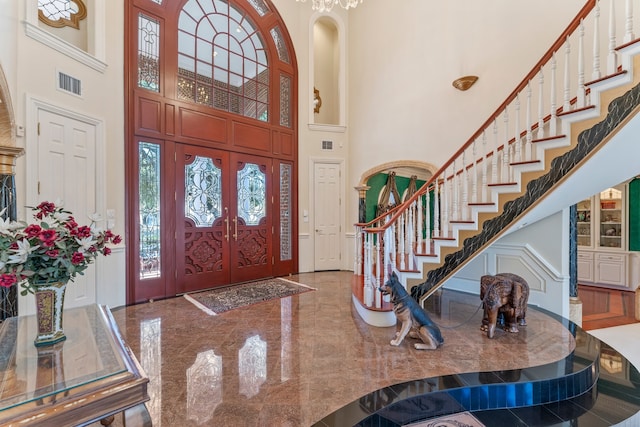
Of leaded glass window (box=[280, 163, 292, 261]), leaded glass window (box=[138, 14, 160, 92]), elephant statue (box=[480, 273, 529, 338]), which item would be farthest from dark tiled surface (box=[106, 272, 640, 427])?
leaded glass window (box=[138, 14, 160, 92])

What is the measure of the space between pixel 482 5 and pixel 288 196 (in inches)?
174

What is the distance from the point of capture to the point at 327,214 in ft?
20.7

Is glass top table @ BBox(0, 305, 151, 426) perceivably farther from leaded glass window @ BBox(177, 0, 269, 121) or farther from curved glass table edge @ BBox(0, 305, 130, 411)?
leaded glass window @ BBox(177, 0, 269, 121)

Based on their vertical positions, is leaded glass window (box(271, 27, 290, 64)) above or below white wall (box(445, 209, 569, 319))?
above

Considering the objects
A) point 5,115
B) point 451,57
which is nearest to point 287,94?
point 451,57

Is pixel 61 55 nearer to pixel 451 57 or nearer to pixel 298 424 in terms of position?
pixel 298 424

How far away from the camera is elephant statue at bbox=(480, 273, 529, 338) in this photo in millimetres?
2982

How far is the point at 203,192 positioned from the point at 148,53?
6.88ft

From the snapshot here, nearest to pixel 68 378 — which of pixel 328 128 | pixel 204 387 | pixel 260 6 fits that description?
pixel 204 387

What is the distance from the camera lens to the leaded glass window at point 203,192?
4.71 meters

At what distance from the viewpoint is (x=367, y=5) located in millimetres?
6121

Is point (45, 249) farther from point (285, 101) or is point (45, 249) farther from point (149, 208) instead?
point (285, 101)

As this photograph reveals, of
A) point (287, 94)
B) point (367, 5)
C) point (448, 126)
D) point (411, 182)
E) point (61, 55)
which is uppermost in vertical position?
point (367, 5)

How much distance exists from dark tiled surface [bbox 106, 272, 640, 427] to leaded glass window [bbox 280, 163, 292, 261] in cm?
231
